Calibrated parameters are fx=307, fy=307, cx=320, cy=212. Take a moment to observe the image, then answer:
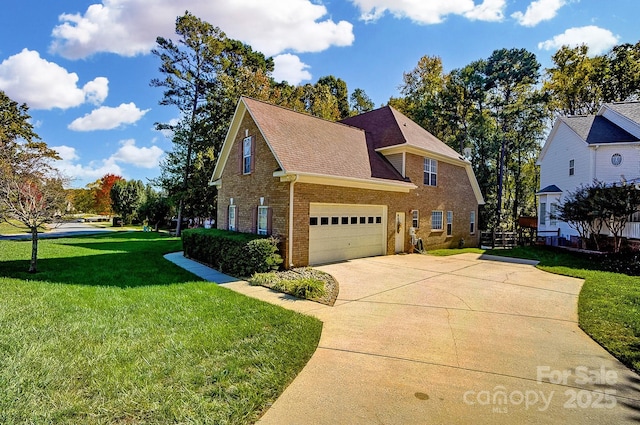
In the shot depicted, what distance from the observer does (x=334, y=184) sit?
11.9 metres

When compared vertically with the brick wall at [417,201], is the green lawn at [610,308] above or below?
below

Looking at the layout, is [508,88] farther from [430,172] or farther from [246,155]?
[246,155]

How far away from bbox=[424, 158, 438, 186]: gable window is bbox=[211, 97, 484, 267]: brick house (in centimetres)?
6

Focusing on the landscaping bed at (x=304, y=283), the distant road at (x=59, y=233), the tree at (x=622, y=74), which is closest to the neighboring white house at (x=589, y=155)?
the tree at (x=622, y=74)

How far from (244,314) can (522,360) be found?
185 inches

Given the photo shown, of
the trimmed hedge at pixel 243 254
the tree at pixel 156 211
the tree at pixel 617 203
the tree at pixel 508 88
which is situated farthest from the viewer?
the tree at pixel 156 211

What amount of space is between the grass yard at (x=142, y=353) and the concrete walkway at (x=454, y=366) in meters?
0.45

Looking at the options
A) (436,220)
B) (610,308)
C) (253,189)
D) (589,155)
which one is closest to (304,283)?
(253,189)

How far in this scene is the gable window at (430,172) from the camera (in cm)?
1723

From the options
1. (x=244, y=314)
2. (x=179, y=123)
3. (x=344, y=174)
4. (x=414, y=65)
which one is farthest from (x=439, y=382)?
(x=414, y=65)

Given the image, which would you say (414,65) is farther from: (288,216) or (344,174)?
(288,216)

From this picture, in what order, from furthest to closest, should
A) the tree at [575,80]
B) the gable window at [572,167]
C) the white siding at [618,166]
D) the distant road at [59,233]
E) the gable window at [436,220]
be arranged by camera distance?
the tree at [575,80]
the distant road at [59,233]
the gable window at [572,167]
the gable window at [436,220]
the white siding at [618,166]

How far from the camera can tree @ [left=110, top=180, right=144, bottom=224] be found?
42.0 metres

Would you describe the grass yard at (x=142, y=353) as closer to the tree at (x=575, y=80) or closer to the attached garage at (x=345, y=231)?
the attached garage at (x=345, y=231)
